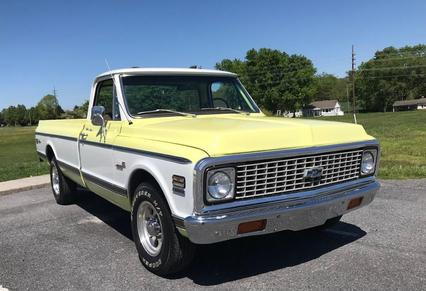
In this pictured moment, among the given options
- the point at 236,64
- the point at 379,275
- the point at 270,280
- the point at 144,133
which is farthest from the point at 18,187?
the point at 236,64

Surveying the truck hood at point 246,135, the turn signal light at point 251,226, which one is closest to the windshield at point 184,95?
the truck hood at point 246,135

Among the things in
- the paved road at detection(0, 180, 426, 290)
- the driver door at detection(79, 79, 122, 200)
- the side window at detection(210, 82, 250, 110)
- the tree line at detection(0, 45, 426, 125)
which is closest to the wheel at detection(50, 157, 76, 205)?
the paved road at detection(0, 180, 426, 290)

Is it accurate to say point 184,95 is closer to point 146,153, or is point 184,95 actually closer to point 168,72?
point 168,72

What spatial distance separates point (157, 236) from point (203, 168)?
1.21 meters

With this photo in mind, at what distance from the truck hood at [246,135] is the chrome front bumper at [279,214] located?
445mm

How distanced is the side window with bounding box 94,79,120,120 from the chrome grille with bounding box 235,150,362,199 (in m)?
2.14

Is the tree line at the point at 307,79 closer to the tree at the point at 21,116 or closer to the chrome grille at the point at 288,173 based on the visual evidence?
the tree at the point at 21,116

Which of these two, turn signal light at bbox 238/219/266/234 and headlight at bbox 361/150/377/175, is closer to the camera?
turn signal light at bbox 238/219/266/234

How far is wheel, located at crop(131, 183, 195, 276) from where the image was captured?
4016 millimetres

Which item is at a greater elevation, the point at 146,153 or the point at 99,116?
the point at 99,116

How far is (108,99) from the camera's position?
5.82 metres

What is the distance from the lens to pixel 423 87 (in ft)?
374

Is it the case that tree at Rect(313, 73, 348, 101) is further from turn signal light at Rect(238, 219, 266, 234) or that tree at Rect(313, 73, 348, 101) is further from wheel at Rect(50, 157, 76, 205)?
turn signal light at Rect(238, 219, 266, 234)

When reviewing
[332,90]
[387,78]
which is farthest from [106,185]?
[332,90]
